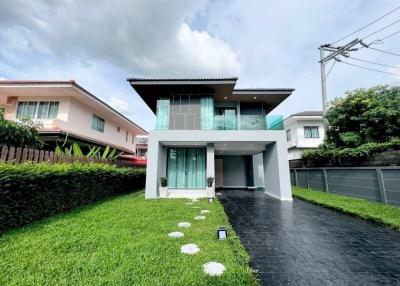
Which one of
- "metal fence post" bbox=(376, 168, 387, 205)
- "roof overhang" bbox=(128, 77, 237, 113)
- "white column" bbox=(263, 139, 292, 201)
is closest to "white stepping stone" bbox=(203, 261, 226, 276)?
"white column" bbox=(263, 139, 292, 201)

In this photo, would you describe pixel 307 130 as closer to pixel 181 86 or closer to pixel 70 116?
pixel 181 86

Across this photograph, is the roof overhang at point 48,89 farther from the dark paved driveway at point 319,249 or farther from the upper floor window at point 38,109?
the dark paved driveway at point 319,249

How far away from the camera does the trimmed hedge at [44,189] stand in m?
4.30

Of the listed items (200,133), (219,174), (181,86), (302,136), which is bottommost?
(219,174)

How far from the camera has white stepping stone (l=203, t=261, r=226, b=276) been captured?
2.81 meters

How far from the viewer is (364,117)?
1082 centimetres

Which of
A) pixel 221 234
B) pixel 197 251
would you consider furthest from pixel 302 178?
pixel 197 251

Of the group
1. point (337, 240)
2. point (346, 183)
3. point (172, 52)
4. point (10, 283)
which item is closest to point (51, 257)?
point (10, 283)

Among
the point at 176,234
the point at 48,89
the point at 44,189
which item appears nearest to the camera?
the point at 176,234

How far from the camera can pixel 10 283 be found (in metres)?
2.51

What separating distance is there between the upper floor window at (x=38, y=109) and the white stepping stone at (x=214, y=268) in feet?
48.9

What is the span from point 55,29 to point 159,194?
32.2 feet

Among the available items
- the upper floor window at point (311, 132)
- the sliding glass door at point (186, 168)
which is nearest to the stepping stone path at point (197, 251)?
Answer: the sliding glass door at point (186, 168)

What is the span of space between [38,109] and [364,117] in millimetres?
22630
